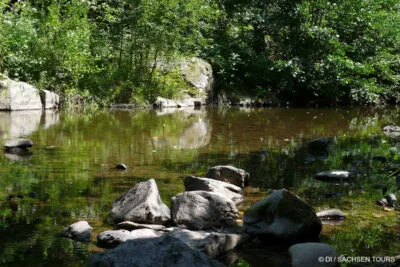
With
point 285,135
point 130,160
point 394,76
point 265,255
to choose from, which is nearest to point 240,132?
point 285,135

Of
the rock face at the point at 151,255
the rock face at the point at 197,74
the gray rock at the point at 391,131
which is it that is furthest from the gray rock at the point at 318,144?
the rock face at the point at 197,74

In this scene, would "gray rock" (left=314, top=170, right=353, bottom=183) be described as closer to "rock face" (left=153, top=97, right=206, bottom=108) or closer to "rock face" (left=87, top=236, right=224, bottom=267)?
"rock face" (left=87, top=236, right=224, bottom=267)

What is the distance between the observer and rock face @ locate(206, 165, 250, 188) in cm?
679

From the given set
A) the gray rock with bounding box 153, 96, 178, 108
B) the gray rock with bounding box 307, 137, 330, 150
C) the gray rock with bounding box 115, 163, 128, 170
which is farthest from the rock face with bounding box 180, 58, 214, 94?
the gray rock with bounding box 115, 163, 128, 170

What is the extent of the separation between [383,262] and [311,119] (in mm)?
12578

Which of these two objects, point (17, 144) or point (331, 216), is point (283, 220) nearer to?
point (331, 216)

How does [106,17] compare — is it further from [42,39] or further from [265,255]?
[265,255]

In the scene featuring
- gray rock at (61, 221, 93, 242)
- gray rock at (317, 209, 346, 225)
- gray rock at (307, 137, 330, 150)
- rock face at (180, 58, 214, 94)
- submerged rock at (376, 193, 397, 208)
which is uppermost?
rock face at (180, 58, 214, 94)

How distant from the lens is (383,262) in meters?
4.14

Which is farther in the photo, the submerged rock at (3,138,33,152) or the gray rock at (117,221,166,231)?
the submerged rock at (3,138,33,152)

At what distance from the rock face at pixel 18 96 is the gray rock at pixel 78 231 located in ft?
39.9

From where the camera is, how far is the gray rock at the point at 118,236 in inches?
175

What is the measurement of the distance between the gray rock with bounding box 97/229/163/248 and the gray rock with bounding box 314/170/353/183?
3.48m

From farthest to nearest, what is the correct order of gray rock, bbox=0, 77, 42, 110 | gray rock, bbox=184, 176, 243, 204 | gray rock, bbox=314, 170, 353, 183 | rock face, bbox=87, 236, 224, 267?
gray rock, bbox=0, 77, 42, 110 < gray rock, bbox=314, 170, 353, 183 < gray rock, bbox=184, 176, 243, 204 < rock face, bbox=87, 236, 224, 267
